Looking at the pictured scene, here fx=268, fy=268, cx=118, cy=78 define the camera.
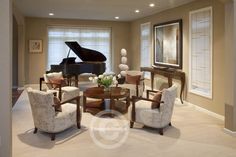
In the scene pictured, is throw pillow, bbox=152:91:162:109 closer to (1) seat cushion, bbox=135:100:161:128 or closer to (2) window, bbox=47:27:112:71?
(1) seat cushion, bbox=135:100:161:128

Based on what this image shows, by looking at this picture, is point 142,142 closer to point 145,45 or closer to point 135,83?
point 135,83

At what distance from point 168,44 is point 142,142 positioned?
4.79 meters

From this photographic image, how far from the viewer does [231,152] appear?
4016mm

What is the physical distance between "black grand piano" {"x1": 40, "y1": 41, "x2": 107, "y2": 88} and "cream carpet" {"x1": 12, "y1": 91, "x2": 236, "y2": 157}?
3617 millimetres

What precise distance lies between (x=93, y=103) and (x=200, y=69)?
113 inches

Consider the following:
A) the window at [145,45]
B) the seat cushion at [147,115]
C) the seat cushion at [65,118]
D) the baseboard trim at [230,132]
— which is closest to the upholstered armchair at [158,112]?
the seat cushion at [147,115]

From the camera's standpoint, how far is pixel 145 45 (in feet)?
34.7

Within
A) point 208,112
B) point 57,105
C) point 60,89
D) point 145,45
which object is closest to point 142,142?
point 57,105

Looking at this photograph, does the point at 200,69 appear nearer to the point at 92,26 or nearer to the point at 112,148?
the point at 112,148

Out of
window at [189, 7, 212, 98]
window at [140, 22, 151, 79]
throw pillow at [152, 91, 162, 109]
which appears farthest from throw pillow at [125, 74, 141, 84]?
throw pillow at [152, 91, 162, 109]

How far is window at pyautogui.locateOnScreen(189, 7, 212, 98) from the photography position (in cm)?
645

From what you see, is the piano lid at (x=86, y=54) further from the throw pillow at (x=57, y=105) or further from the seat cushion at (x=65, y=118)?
the throw pillow at (x=57, y=105)

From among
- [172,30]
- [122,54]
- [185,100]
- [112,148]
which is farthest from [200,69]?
[122,54]

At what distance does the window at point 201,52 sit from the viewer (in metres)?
6.45
